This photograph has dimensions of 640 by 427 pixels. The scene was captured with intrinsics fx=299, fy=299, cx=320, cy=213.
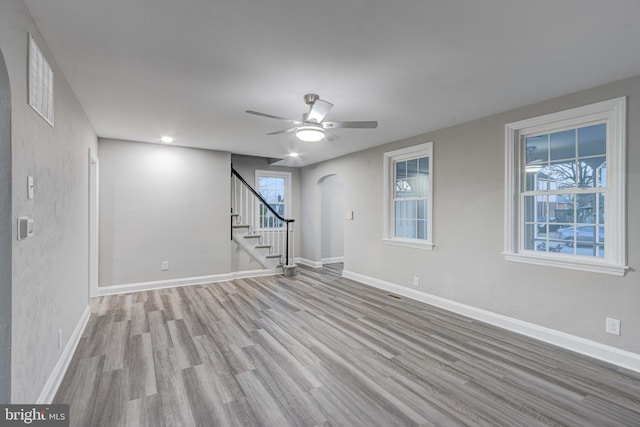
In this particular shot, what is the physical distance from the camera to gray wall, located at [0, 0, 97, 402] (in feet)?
5.24

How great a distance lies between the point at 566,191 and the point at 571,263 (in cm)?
76

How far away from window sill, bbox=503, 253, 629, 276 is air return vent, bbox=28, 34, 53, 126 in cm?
454

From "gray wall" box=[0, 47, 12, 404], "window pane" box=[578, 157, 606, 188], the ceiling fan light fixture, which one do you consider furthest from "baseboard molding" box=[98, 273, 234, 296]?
"window pane" box=[578, 157, 606, 188]

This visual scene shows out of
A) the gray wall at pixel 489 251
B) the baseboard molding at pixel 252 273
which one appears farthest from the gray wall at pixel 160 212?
the gray wall at pixel 489 251

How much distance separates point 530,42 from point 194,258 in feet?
18.5

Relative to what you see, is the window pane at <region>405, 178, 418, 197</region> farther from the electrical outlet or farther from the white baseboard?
the white baseboard

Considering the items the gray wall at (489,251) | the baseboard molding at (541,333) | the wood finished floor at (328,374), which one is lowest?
the wood finished floor at (328,374)

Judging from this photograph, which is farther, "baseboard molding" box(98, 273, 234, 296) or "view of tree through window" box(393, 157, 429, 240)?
"baseboard molding" box(98, 273, 234, 296)

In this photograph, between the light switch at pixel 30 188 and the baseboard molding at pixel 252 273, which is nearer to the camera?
the light switch at pixel 30 188

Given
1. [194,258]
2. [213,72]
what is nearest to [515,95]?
[213,72]

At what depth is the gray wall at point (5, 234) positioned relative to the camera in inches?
57.9

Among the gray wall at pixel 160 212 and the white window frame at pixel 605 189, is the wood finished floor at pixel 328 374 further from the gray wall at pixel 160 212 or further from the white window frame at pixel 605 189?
the gray wall at pixel 160 212

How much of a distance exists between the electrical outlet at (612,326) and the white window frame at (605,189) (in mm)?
444

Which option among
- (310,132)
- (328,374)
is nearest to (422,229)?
(310,132)
